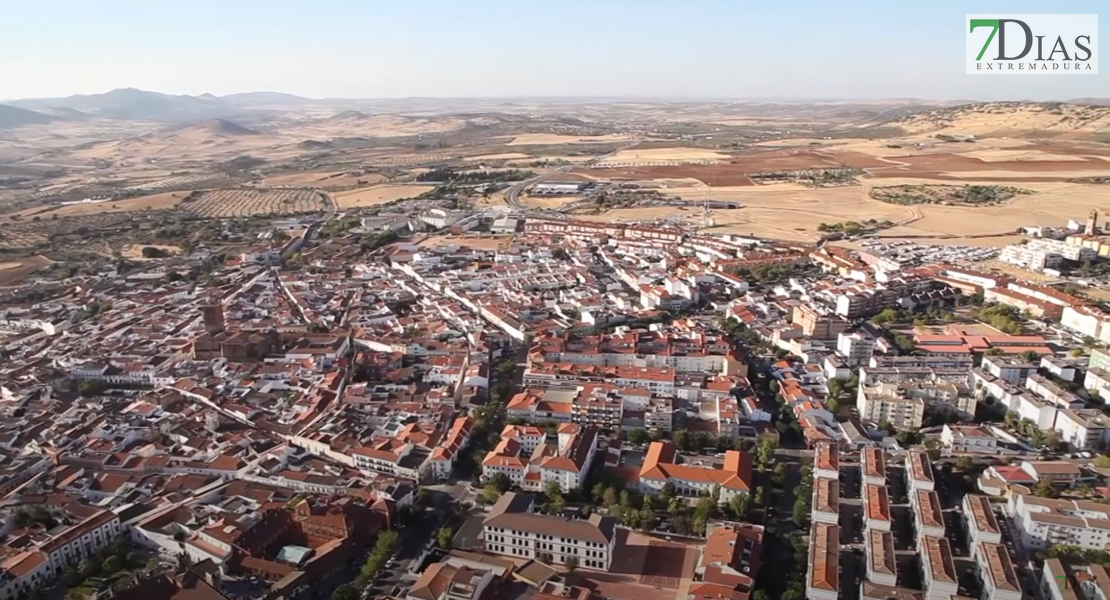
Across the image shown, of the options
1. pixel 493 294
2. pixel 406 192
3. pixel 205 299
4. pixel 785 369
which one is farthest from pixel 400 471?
pixel 406 192

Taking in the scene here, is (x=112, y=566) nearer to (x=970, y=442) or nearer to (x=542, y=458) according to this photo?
(x=542, y=458)

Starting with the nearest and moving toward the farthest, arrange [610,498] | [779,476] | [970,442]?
[610,498]
[779,476]
[970,442]

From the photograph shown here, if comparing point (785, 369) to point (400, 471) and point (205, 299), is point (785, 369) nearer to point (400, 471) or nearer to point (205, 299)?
point (400, 471)

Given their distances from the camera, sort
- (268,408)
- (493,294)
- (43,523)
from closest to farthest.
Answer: (43,523) < (268,408) < (493,294)

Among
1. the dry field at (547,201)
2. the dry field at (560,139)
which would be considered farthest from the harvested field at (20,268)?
the dry field at (560,139)

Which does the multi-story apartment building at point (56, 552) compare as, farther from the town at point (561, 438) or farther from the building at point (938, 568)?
the building at point (938, 568)

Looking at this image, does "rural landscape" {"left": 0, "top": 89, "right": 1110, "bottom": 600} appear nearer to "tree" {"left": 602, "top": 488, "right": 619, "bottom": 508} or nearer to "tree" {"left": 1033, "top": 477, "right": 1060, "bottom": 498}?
"tree" {"left": 602, "top": 488, "right": 619, "bottom": 508}

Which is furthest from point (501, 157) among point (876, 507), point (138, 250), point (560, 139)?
point (876, 507)
